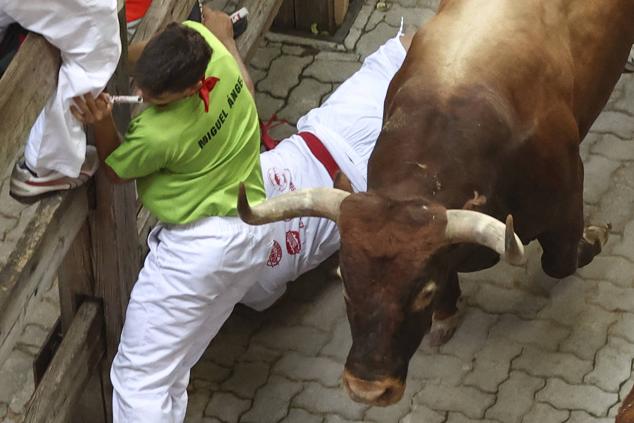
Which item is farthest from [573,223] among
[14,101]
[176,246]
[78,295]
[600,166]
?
[14,101]

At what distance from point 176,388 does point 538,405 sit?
5.19 ft

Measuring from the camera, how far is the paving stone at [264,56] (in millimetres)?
7691

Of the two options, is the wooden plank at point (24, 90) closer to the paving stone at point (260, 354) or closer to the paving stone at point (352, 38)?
the paving stone at point (260, 354)

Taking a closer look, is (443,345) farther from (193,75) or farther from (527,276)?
(193,75)

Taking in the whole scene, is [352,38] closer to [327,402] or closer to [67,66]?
[327,402]

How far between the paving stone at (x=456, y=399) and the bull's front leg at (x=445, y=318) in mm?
262

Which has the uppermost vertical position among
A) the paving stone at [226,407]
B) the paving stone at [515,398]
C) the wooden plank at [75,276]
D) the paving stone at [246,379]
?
the wooden plank at [75,276]

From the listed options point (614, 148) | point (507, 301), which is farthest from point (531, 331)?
point (614, 148)

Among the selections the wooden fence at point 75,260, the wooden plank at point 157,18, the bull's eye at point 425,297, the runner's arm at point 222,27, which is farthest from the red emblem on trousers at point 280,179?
the bull's eye at point 425,297

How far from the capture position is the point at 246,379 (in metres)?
6.25

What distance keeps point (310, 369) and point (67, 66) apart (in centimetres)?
225

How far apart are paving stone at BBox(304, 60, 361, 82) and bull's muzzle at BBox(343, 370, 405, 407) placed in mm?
2897

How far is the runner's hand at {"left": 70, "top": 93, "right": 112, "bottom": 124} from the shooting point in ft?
15.0

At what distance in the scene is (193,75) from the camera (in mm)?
4789
